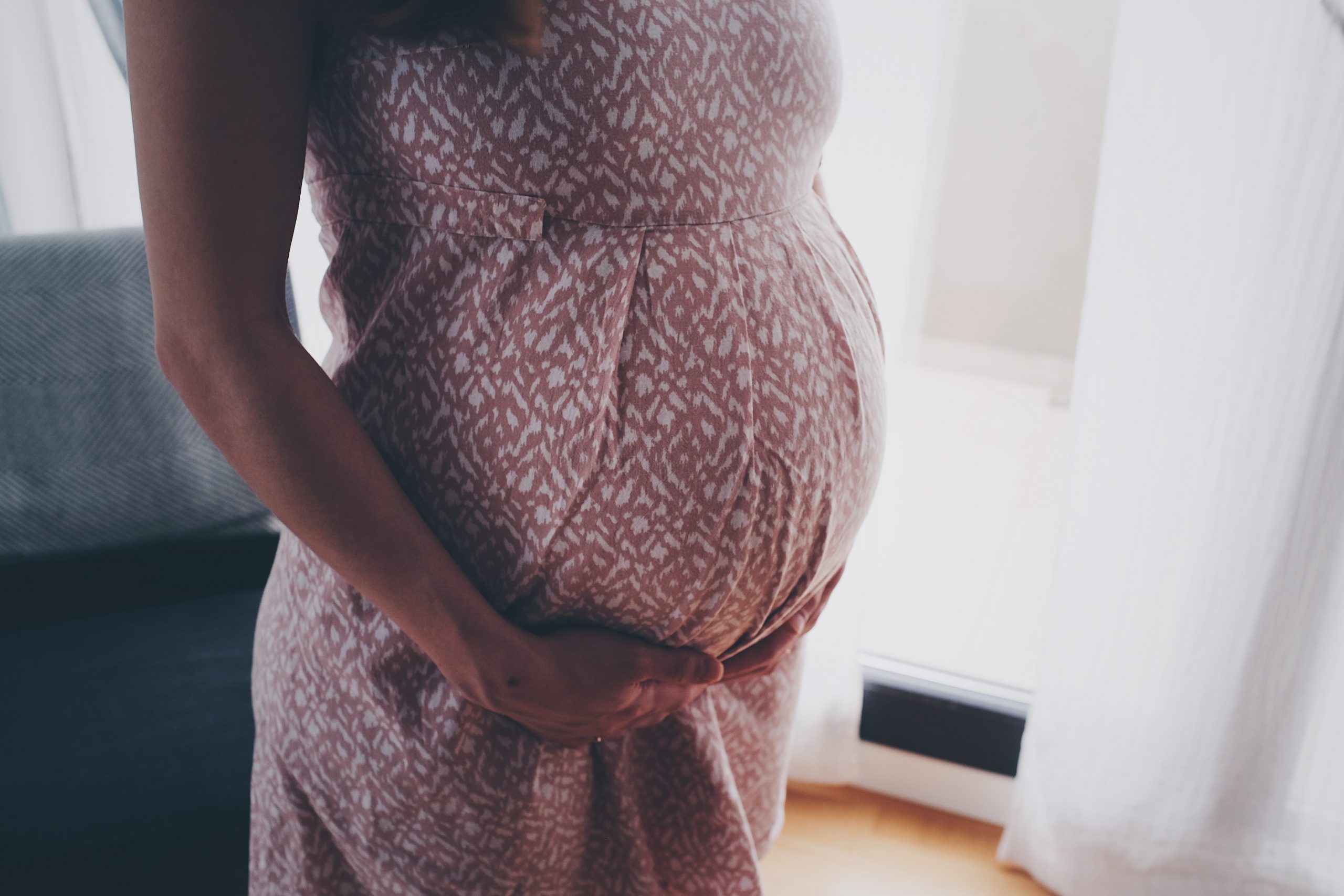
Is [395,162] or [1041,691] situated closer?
[395,162]

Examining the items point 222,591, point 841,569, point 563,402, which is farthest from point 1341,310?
point 222,591

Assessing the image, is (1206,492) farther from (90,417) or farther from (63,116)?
(63,116)

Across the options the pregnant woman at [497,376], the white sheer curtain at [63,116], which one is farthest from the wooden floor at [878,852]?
the white sheer curtain at [63,116]

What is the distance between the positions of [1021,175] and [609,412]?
1.11 m

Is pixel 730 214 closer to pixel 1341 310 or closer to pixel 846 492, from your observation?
pixel 846 492

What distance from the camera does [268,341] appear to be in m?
0.48

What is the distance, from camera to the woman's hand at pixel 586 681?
54 cm

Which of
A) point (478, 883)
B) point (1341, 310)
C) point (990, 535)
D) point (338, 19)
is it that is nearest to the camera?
point (338, 19)

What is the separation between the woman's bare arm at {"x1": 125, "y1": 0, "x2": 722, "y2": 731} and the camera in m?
0.42

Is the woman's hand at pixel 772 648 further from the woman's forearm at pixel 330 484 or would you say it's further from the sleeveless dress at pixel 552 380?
the woman's forearm at pixel 330 484

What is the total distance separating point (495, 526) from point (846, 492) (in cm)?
24

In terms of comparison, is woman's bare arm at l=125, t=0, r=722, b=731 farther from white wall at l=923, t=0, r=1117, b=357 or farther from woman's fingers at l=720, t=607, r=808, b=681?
white wall at l=923, t=0, r=1117, b=357

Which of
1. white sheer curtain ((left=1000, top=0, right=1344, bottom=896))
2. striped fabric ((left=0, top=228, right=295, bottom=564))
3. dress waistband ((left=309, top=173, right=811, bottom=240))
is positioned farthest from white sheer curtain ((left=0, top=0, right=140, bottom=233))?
white sheer curtain ((left=1000, top=0, right=1344, bottom=896))

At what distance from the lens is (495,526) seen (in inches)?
21.4
